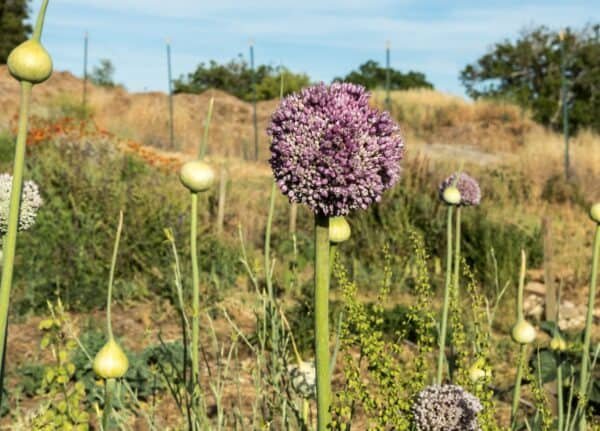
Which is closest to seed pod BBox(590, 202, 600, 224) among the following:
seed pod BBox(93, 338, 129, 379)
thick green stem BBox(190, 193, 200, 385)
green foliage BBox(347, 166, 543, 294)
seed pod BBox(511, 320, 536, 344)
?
seed pod BBox(511, 320, 536, 344)

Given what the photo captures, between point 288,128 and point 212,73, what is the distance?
113ft

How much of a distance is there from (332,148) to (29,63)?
0.57 metres

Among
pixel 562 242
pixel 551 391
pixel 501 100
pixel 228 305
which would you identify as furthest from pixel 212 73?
pixel 551 391

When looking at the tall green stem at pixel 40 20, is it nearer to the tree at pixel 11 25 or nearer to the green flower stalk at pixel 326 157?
the green flower stalk at pixel 326 157

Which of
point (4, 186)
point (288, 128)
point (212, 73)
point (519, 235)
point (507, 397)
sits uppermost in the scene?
point (212, 73)

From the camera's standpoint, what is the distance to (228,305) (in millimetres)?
5742

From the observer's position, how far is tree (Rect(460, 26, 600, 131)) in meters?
24.1

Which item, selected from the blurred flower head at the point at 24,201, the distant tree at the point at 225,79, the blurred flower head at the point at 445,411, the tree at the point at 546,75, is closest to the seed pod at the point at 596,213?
the blurred flower head at the point at 445,411

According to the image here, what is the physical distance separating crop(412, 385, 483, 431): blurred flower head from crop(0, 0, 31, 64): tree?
2705cm

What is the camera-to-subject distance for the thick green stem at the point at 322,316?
122 cm

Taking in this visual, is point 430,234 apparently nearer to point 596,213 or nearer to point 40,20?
point 596,213

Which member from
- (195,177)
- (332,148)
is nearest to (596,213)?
(332,148)

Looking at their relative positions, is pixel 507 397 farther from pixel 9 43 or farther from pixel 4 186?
pixel 9 43

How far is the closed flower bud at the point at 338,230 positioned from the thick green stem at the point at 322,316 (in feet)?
0.32
